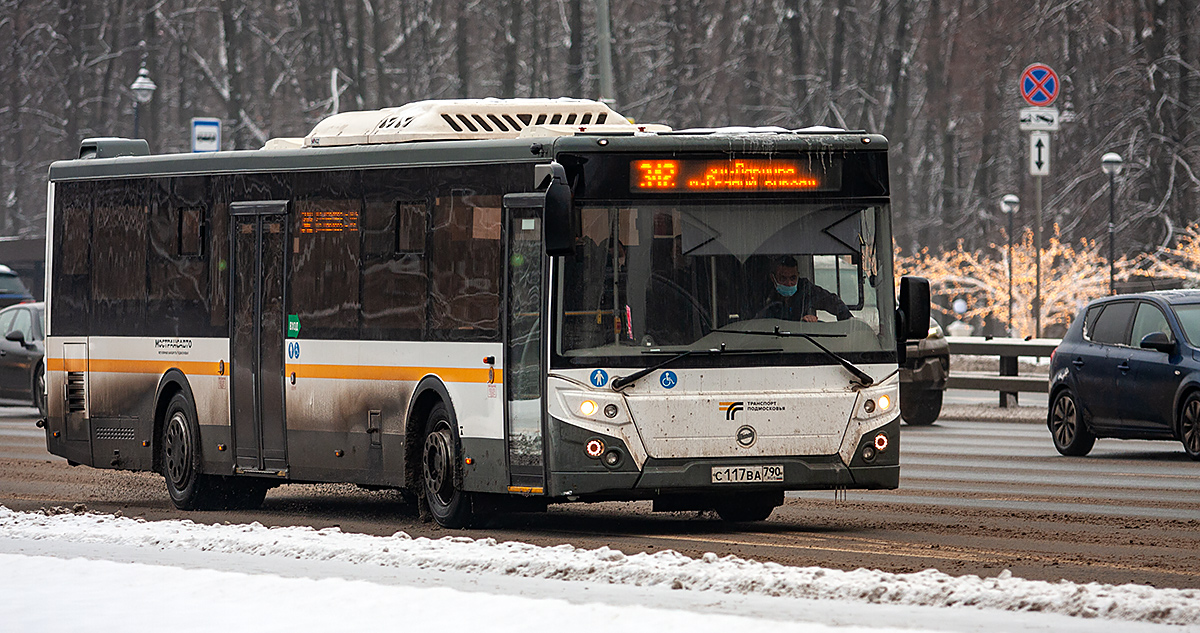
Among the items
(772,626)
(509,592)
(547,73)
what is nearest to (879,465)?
(509,592)

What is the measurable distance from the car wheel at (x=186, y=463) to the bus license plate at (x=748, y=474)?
5.00 meters

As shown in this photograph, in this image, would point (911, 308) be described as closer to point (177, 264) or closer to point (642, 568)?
point (642, 568)

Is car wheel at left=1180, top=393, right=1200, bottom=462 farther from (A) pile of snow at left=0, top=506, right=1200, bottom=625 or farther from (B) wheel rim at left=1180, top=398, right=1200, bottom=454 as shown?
(A) pile of snow at left=0, top=506, right=1200, bottom=625

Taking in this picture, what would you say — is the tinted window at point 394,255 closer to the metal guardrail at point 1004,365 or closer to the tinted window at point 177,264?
the tinted window at point 177,264

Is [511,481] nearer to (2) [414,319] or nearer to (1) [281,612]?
(2) [414,319]

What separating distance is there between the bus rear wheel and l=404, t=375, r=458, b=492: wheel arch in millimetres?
93

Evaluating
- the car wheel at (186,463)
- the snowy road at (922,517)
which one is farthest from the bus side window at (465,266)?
the car wheel at (186,463)

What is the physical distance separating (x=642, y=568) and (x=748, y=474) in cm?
272

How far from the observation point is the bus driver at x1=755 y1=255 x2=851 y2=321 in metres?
13.1

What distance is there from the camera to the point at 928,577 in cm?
997

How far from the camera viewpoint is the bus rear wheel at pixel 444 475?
1390 cm

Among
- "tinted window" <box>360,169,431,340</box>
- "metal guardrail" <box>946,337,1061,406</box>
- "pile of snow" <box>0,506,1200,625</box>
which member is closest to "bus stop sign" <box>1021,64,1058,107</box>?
"metal guardrail" <box>946,337,1061,406</box>

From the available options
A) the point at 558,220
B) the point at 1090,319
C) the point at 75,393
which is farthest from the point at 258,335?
the point at 1090,319

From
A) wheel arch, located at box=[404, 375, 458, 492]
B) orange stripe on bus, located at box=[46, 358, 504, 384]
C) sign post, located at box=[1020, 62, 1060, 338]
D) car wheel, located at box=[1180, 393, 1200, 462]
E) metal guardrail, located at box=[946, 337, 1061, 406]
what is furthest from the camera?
sign post, located at box=[1020, 62, 1060, 338]
